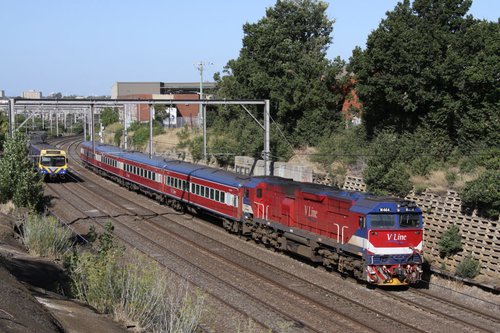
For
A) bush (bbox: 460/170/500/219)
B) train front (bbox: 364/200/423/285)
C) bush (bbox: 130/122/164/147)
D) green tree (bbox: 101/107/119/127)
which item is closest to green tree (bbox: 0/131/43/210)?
train front (bbox: 364/200/423/285)

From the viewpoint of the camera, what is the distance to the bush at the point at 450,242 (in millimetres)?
23750

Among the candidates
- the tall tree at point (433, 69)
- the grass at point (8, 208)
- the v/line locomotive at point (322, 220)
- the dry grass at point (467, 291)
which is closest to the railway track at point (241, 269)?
the v/line locomotive at point (322, 220)

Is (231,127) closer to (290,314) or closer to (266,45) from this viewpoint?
(266,45)

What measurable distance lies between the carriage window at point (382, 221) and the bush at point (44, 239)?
11.8 m

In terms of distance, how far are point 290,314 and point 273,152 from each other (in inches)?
1074

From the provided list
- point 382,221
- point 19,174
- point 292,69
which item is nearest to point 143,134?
point 292,69

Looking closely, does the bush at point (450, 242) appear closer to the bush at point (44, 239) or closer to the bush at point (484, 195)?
the bush at point (484, 195)

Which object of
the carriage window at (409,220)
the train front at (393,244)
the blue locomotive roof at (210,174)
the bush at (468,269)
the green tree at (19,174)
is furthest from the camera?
the green tree at (19,174)

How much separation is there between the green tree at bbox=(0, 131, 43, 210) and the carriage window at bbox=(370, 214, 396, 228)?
1879 centimetres

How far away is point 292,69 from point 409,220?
95.4 ft

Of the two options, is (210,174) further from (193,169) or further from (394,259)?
(394,259)

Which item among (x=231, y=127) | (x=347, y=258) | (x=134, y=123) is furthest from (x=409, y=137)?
(x=134, y=123)

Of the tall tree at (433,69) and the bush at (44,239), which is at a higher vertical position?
the tall tree at (433,69)

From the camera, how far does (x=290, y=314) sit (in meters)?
17.0
